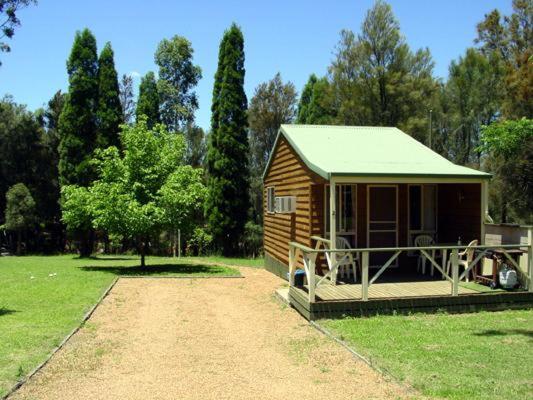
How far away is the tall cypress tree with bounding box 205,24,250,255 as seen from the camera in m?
25.2

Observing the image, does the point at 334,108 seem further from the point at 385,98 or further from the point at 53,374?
the point at 53,374

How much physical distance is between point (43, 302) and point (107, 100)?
57.8 feet

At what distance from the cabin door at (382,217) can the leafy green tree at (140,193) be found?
608 centimetres

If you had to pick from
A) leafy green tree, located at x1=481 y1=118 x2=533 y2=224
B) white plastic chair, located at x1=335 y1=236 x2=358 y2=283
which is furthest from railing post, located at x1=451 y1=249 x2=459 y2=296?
leafy green tree, located at x1=481 y1=118 x2=533 y2=224

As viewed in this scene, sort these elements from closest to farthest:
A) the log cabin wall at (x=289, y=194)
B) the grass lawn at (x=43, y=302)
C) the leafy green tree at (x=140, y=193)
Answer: the grass lawn at (x=43, y=302)
the log cabin wall at (x=289, y=194)
the leafy green tree at (x=140, y=193)

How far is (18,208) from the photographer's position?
27.2 metres

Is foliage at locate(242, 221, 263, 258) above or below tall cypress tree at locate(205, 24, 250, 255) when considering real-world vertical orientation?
below

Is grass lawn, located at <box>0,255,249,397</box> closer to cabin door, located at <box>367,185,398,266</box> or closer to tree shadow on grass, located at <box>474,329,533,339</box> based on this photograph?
cabin door, located at <box>367,185,398,266</box>

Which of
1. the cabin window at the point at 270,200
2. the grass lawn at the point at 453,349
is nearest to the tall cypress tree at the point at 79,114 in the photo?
the cabin window at the point at 270,200

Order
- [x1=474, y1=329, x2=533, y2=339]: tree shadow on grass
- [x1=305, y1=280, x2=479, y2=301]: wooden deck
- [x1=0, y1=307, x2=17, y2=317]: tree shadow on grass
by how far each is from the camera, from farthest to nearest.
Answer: [x1=305, y1=280, x2=479, y2=301]: wooden deck
[x1=0, y1=307, x2=17, y2=317]: tree shadow on grass
[x1=474, y1=329, x2=533, y2=339]: tree shadow on grass

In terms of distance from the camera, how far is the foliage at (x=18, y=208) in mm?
26984

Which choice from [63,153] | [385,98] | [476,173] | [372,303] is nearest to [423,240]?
[476,173]

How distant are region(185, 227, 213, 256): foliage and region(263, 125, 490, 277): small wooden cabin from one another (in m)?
12.1

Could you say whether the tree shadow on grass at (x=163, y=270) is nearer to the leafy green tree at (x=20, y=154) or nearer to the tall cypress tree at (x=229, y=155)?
the tall cypress tree at (x=229, y=155)
